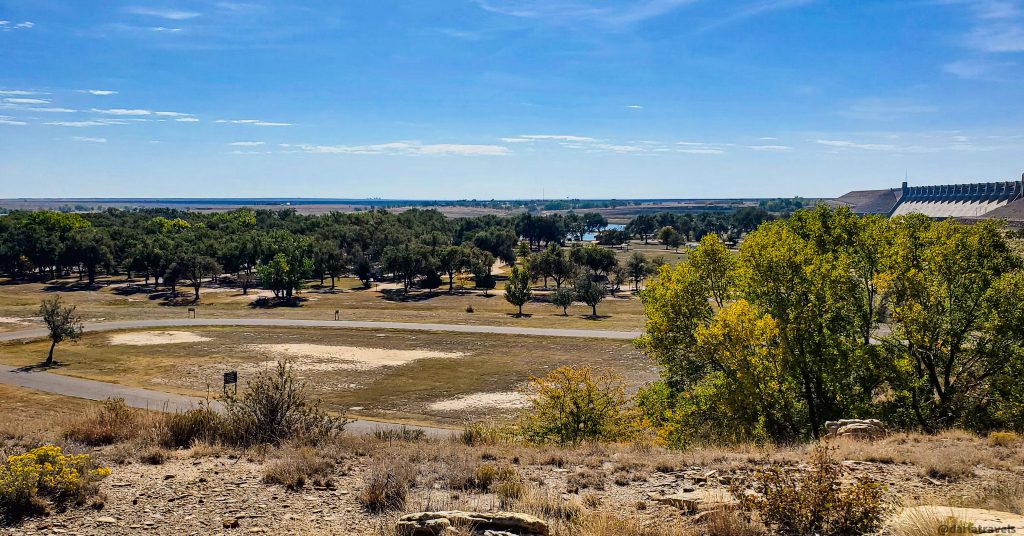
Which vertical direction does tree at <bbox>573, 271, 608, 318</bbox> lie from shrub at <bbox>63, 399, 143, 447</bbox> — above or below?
below

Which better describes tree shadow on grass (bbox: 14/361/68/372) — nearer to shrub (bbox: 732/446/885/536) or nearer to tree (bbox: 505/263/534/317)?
tree (bbox: 505/263/534/317)

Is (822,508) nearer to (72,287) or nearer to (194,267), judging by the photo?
(194,267)

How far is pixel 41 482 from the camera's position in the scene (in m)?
11.8

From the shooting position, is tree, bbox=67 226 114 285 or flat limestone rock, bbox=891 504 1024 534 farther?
tree, bbox=67 226 114 285

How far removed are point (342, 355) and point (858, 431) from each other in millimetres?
44835

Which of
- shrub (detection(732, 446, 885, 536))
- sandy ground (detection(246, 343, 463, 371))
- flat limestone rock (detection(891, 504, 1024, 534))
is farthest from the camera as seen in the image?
sandy ground (detection(246, 343, 463, 371))

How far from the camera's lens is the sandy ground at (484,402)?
39.2 m

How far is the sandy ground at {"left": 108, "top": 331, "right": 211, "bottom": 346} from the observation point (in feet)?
195

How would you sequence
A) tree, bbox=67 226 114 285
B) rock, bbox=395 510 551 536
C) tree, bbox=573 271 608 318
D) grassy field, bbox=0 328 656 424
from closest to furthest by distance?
1. rock, bbox=395 510 551 536
2. grassy field, bbox=0 328 656 424
3. tree, bbox=573 271 608 318
4. tree, bbox=67 226 114 285

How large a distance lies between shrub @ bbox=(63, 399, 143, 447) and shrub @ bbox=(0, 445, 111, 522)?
10.8 feet

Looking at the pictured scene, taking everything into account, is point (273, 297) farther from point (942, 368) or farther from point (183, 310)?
point (942, 368)

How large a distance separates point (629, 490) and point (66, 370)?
169ft

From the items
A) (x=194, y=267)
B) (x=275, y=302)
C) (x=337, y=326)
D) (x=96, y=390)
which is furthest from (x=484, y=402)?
(x=194, y=267)

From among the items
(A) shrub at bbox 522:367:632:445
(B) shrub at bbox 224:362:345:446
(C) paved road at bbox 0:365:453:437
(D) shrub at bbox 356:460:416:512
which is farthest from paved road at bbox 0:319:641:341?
(D) shrub at bbox 356:460:416:512
